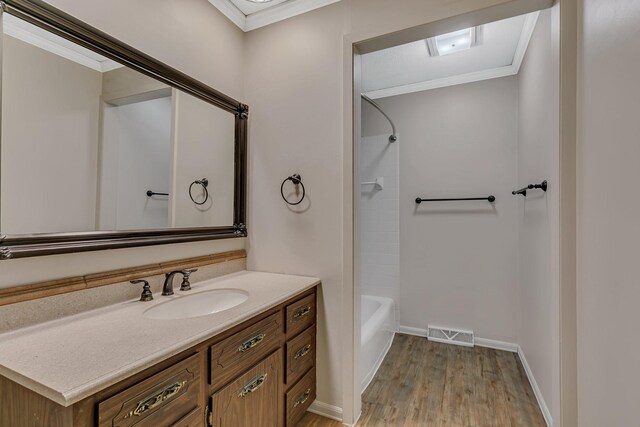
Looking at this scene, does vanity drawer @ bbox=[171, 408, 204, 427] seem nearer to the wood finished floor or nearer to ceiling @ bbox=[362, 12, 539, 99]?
the wood finished floor

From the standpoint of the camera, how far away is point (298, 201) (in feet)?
6.14

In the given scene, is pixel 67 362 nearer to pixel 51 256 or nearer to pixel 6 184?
pixel 51 256

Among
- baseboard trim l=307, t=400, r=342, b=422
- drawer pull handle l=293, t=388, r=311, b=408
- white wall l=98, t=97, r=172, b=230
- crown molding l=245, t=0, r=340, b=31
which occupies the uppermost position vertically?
crown molding l=245, t=0, r=340, b=31

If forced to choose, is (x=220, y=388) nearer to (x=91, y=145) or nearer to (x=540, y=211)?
(x=91, y=145)

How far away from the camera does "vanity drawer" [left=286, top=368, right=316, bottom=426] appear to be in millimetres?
1518

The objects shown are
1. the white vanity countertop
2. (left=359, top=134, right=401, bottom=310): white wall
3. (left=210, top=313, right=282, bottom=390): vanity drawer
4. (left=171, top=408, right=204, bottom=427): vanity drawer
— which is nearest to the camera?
the white vanity countertop

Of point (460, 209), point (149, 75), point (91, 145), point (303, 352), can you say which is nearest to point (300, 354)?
point (303, 352)

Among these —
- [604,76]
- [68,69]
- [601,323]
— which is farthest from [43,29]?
[601,323]

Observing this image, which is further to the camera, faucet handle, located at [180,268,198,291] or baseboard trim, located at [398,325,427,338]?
baseboard trim, located at [398,325,427,338]

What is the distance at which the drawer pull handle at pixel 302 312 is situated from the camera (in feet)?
5.14

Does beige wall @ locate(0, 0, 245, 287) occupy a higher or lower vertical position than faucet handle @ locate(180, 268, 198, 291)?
higher

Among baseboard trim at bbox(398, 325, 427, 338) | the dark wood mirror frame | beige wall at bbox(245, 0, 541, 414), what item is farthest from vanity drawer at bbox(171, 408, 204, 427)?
baseboard trim at bbox(398, 325, 427, 338)

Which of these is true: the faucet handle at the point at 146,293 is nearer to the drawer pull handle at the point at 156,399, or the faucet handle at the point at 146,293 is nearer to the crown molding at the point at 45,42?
the drawer pull handle at the point at 156,399

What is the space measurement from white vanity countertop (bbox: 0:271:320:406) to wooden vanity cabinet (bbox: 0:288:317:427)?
5cm
